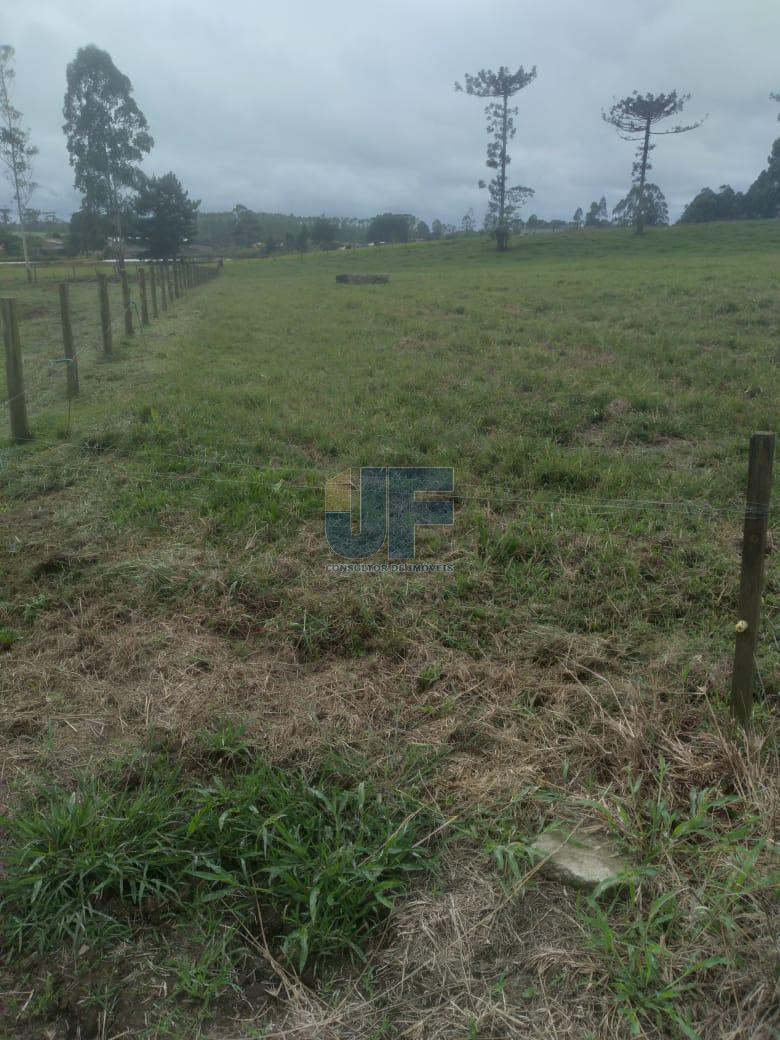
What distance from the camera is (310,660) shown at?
10.9ft

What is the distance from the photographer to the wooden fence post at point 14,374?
19.5 ft

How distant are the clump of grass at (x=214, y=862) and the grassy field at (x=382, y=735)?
0.03 ft

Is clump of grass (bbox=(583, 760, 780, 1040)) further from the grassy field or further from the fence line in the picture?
the fence line

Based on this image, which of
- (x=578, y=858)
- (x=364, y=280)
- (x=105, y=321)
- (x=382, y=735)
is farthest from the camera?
(x=364, y=280)

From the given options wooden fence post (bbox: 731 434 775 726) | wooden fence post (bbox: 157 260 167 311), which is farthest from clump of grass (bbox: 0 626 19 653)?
wooden fence post (bbox: 157 260 167 311)

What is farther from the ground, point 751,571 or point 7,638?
point 751,571

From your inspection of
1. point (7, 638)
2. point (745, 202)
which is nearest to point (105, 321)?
point (7, 638)

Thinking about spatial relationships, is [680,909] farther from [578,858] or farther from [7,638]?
[7,638]

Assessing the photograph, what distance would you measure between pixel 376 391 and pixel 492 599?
4.08 metres

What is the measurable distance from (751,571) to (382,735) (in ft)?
4.55

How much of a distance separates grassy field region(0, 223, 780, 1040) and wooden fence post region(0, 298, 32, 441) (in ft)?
0.77

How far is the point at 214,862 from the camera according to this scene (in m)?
2.21

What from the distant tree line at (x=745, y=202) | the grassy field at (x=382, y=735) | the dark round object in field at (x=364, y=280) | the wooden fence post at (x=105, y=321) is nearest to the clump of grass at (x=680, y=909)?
the grassy field at (x=382, y=735)

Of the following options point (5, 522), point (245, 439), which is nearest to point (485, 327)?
point (245, 439)
